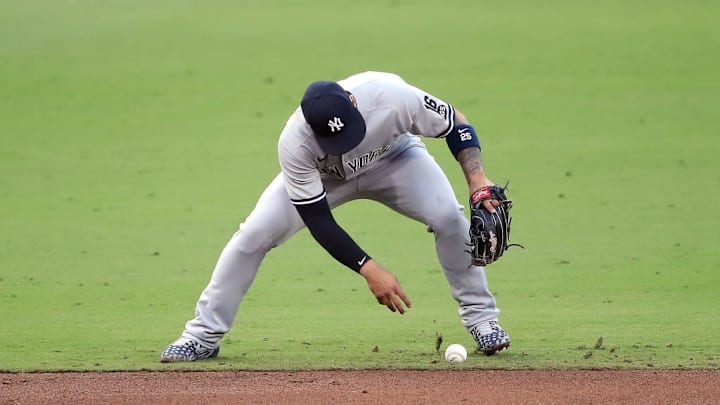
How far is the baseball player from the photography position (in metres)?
5.59

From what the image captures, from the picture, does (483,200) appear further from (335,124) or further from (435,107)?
(335,124)

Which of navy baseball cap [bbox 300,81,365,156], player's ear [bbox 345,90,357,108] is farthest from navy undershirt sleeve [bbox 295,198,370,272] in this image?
player's ear [bbox 345,90,357,108]

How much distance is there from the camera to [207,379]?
590 cm

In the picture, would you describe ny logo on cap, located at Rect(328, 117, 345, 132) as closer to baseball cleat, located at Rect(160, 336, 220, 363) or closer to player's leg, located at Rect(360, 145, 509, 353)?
player's leg, located at Rect(360, 145, 509, 353)

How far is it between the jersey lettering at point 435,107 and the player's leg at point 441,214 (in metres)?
0.42

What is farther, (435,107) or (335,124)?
(435,107)

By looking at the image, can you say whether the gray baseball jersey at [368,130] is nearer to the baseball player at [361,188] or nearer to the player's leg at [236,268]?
the baseball player at [361,188]

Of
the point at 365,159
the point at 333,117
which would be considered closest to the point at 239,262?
the point at 365,159

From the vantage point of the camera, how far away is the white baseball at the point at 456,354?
6.15 m

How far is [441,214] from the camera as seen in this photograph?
610 cm

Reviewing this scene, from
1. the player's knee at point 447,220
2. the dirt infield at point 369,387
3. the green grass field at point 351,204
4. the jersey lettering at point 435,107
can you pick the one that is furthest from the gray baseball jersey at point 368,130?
the green grass field at point 351,204

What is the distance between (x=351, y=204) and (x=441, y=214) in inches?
246

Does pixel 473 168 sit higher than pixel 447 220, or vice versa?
pixel 473 168

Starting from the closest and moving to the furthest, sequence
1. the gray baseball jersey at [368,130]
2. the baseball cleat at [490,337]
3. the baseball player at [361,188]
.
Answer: the baseball player at [361,188] < the gray baseball jersey at [368,130] < the baseball cleat at [490,337]
